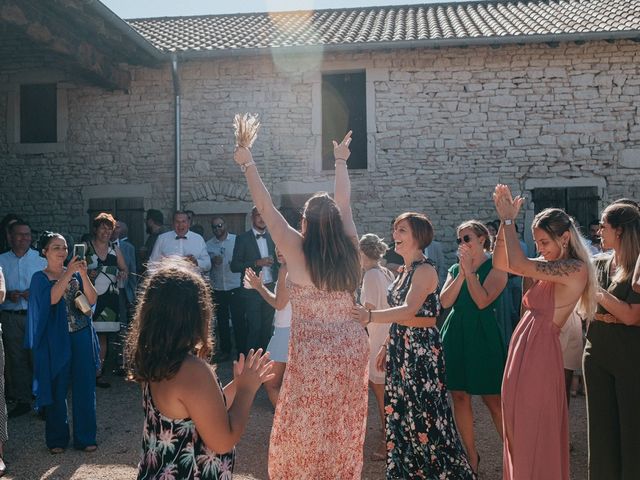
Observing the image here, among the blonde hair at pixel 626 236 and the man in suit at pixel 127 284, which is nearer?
the blonde hair at pixel 626 236

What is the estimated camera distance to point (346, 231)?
10.1 ft

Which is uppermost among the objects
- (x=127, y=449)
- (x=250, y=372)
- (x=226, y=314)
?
(x=250, y=372)

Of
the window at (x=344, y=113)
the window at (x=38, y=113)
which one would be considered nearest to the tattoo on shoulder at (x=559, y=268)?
the window at (x=344, y=113)

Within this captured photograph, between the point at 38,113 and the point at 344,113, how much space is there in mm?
5942

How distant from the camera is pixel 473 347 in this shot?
4266 mm

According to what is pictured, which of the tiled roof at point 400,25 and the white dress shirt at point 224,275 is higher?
the tiled roof at point 400,25

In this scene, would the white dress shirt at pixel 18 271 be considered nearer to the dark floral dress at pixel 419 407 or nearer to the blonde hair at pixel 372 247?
the blonde hair at pixel 372 247

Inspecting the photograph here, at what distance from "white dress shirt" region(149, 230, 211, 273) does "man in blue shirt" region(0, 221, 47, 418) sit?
1853mm

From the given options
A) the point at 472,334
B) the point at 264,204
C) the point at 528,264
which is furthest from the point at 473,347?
the point at 264,204

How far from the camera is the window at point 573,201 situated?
10516 millimetres

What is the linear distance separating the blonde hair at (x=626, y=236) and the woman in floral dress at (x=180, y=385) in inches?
92.8

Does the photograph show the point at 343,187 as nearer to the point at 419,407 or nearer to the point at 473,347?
the point at 419,407

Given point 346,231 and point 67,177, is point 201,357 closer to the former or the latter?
point 346,231

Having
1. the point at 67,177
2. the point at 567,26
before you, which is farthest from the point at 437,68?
the point at 67,177
